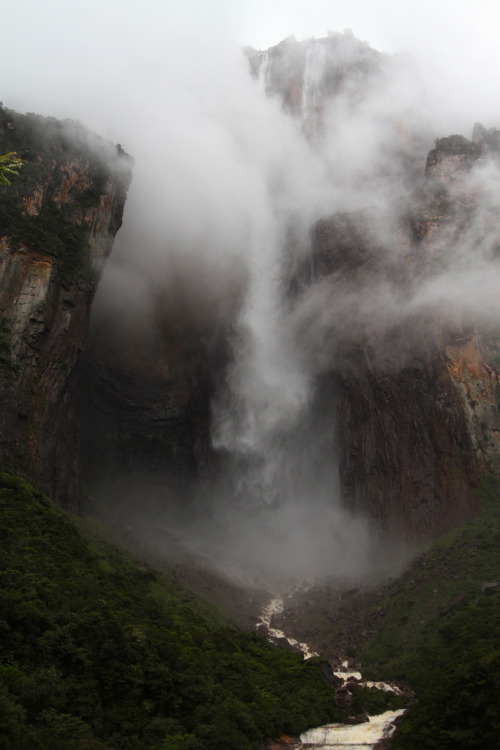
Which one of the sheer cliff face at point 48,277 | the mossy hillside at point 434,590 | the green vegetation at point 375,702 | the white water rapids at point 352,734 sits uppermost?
the sheer cliff face at point 48,277

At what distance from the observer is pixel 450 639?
→ 86.7 ft

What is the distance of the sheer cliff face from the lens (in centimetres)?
4028

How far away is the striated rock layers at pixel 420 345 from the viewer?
45.6m

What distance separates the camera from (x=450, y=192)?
57.4 m

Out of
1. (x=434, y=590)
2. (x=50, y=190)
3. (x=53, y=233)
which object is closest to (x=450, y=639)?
(x=434, y=590)

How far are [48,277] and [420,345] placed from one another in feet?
110

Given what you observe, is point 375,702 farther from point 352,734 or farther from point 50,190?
point 50,190

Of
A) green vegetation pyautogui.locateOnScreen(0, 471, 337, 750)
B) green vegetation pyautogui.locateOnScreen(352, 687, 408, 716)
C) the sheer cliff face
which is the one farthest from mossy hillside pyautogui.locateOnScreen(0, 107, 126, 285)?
green vegetation pyautogui.locateOnScreen(352, 687, 408, 716)

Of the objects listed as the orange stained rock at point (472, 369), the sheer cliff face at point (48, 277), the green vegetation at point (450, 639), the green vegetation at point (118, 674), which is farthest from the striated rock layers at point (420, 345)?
the sheer cliff face at point (48, 277)

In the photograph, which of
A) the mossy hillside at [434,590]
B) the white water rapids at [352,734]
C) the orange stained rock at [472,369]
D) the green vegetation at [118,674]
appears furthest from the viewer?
the orange stained rock at [472,369]

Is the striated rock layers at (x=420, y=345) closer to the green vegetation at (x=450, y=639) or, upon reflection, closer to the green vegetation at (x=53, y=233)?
the green vegetation at (x=450, y=639)

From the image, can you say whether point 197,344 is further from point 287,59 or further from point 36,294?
point 287,59

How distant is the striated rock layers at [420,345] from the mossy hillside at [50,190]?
27.6 m

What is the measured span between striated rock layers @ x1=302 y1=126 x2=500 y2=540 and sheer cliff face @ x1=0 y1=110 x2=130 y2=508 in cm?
2664
